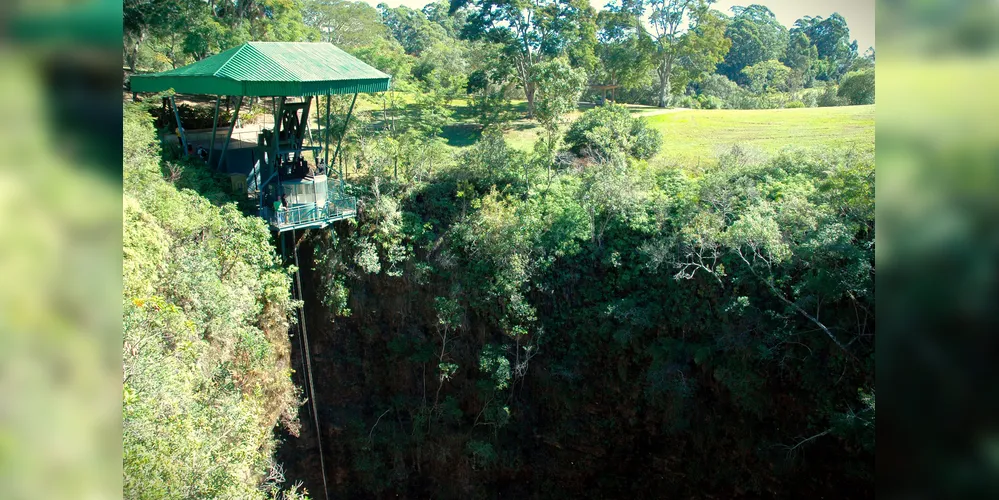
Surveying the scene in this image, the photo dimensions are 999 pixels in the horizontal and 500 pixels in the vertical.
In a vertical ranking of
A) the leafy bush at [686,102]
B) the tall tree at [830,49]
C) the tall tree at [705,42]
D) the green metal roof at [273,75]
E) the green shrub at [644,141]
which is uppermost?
the tall tree at [830,49]

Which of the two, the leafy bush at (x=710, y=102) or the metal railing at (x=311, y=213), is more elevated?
the leafy bush at (x=710, y=102)

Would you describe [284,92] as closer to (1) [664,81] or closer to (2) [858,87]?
(1) [664,81]

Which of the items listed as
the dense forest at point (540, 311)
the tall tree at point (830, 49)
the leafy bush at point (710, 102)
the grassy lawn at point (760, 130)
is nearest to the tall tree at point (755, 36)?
the tall tree at point (830, 49)

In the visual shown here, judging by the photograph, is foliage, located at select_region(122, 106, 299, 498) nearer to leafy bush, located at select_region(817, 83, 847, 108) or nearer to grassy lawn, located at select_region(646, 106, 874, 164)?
grassy lawn, located at select_region(646, 106, 874, 164)

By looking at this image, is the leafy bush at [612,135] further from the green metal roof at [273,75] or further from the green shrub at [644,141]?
the green metal roof at [273,75]

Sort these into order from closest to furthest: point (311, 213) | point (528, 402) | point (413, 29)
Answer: point (311, 213) → point (528, 402) → point (413, 29)

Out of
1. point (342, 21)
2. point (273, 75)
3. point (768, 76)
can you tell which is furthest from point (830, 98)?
point (273, 75)
